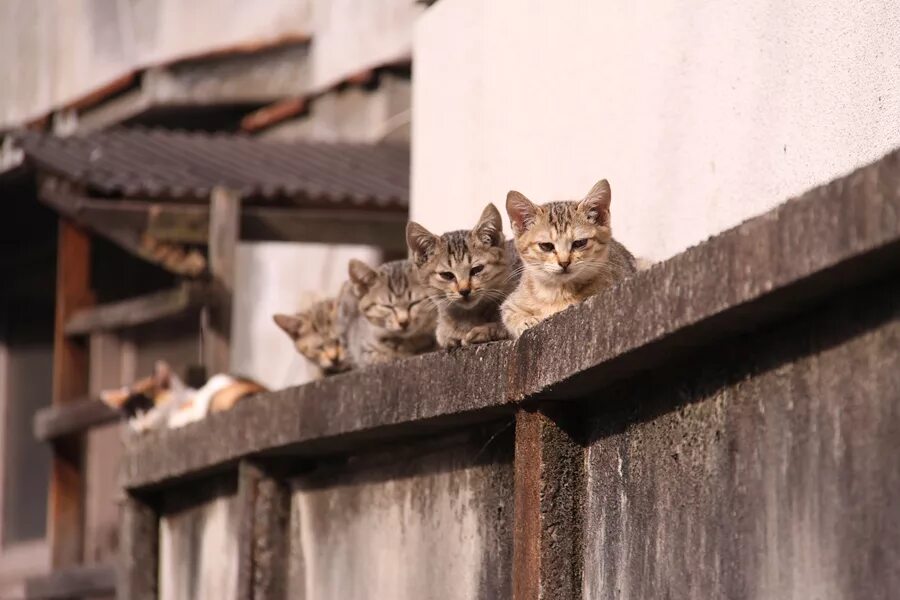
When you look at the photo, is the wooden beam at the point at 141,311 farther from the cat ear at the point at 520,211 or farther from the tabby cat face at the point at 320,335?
the cat ear at the point at 520,211

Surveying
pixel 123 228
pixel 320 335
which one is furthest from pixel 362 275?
pixel 123 228

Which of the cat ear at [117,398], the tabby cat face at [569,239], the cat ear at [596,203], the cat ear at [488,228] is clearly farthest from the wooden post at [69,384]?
the cat ear at [596,203]

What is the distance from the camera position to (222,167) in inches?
433

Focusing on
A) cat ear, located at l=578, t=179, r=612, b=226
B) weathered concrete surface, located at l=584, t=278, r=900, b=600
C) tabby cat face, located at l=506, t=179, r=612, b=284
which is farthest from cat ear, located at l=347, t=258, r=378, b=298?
weathered concrete surface, located at l=584, t=278, r=900, b=600

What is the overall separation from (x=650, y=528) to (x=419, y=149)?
4286 millimetres

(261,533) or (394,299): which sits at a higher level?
(394,299)

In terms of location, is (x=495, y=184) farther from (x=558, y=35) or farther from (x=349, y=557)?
(x=349, y=557)

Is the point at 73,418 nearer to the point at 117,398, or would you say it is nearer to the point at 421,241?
the point at 117,398

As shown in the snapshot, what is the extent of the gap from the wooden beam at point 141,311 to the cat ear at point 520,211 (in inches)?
187

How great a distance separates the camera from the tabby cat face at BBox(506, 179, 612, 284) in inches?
210

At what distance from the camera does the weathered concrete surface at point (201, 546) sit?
7277 mm

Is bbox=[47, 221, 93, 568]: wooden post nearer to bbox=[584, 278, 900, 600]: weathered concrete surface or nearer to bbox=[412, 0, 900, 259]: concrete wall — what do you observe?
bbox=[412, 0, 900, 259]: concrete wall

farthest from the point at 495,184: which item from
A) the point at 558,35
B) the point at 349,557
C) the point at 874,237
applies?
the point at 874,237

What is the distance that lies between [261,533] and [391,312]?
102cm
